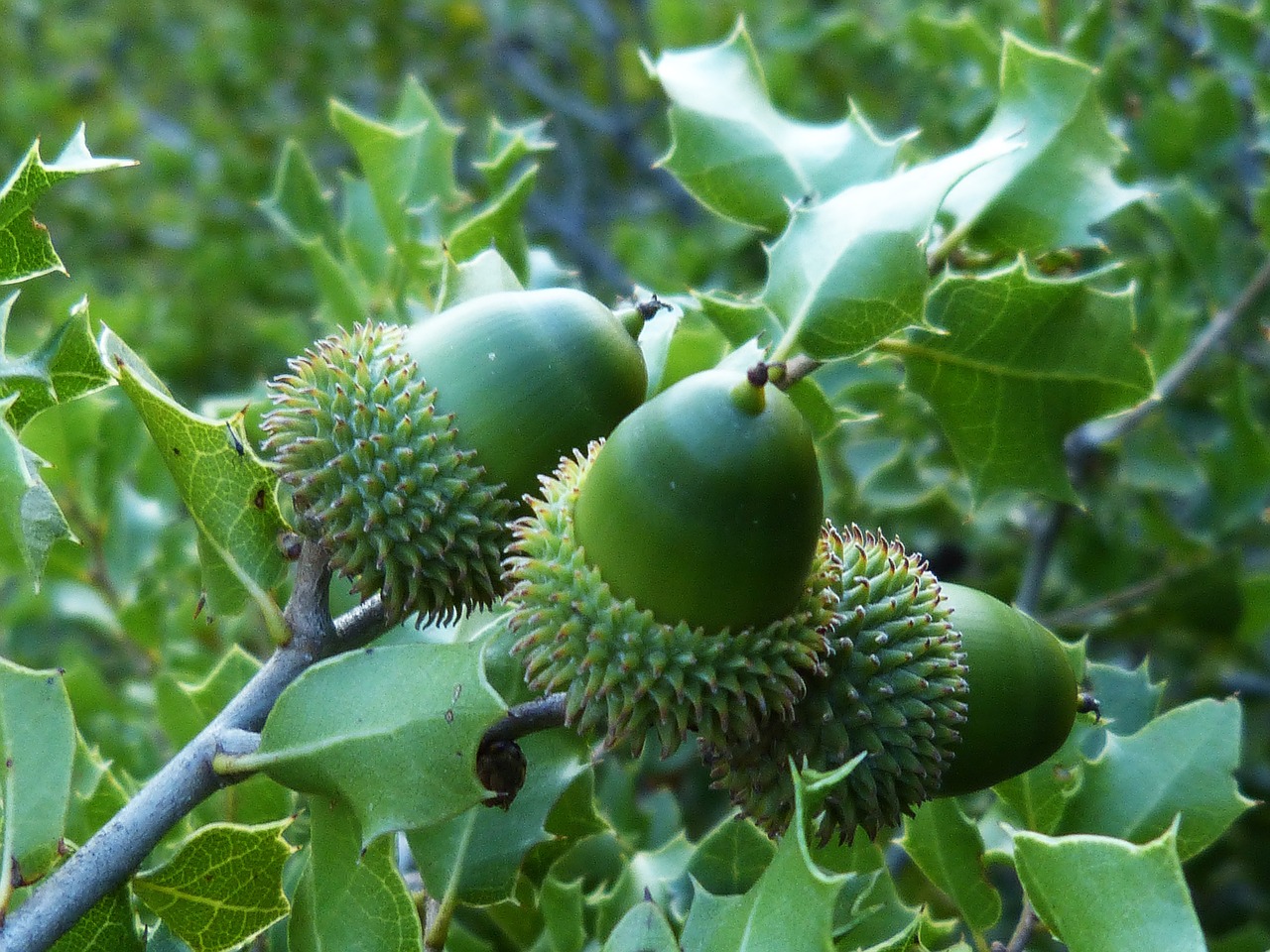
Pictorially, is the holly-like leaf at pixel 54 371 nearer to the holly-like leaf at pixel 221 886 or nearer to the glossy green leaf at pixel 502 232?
the holly-like leaf at pixel 221 886

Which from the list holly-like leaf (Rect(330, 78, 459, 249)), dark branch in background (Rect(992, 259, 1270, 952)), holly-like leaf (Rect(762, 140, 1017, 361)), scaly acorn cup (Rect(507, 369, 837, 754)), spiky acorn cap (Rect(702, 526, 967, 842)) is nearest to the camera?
scaly acorn cup (Rect(507, 369, 837, 754))

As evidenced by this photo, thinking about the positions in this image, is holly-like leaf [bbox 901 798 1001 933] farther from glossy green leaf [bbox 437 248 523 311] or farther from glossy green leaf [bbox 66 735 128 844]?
glossy green leaf [bbox 66 735 128 844]

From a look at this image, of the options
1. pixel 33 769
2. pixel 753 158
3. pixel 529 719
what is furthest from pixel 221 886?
pixel 753 158

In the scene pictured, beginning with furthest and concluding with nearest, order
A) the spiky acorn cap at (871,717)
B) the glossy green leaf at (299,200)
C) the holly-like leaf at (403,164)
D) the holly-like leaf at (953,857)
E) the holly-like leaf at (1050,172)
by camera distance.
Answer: the glossy green leaf at (299,200)
the holly-like leaf at (403,164)
the holly-like leaf at (1050,172)
the holly-like leaf at (953,857)
the spiky acorn cap at (871,717)

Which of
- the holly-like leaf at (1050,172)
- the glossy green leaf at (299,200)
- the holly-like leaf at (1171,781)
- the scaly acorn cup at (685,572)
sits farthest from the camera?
the glossy green leaf at (299,200)

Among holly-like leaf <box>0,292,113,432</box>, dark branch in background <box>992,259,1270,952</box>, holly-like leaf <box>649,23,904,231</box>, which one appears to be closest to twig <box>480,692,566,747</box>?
holly-like leaf <box>0,292,113,432</box>

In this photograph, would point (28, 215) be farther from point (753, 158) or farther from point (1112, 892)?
point (1112, 892)

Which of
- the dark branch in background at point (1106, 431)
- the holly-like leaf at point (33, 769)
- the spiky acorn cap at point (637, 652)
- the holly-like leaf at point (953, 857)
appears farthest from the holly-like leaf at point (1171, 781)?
the holly-like leaf at point (33, 769)
